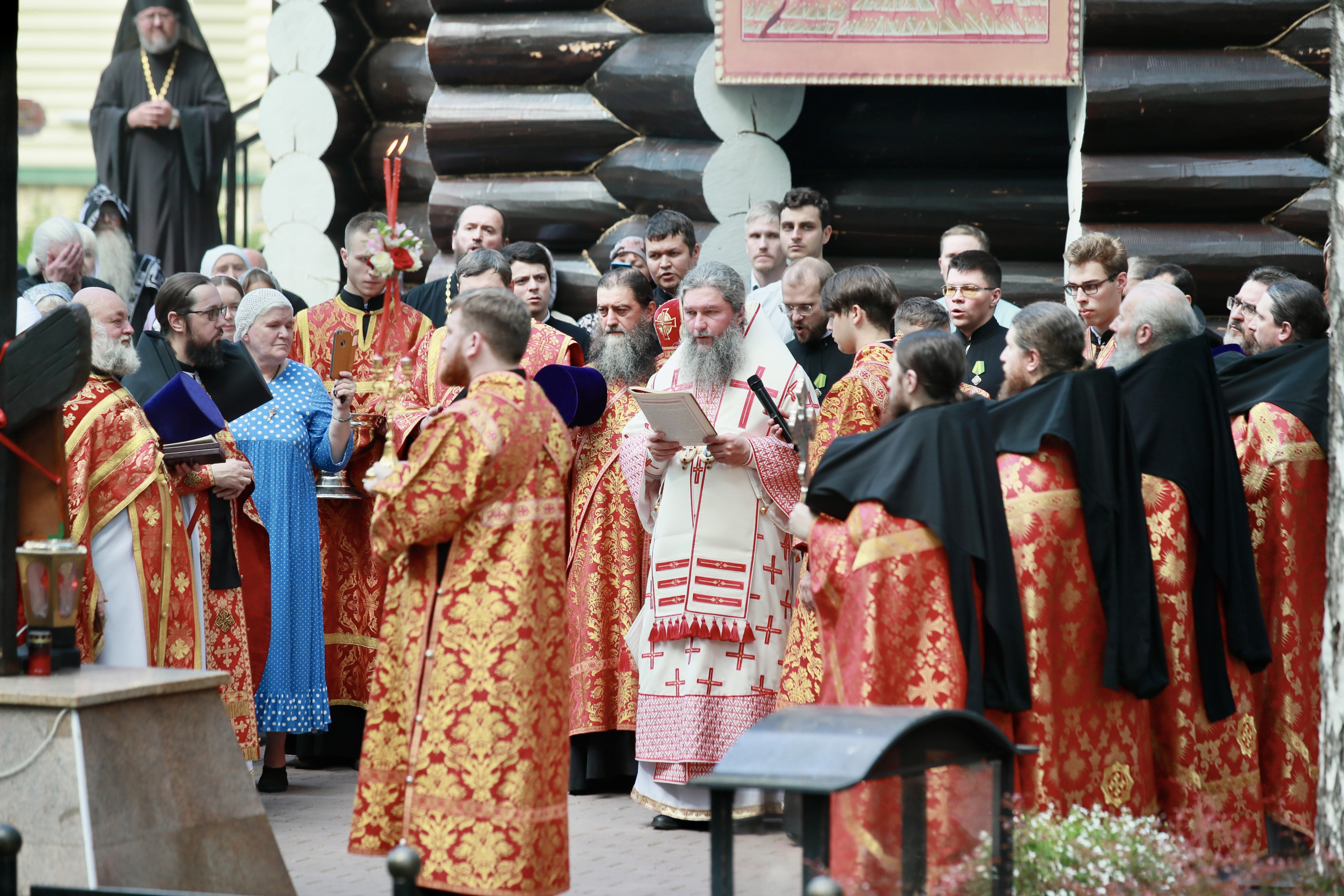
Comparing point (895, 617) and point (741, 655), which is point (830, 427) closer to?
point (741, 655)

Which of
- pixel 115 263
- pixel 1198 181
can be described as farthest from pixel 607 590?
pixel 115 263

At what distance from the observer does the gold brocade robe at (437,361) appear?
6594mm

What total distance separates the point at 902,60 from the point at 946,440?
13.8 feet

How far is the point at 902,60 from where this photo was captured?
8.00 meters

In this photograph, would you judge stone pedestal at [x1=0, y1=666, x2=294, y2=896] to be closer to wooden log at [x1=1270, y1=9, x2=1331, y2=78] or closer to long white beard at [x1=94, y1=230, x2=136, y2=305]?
long white beard at [x1=94, y1=230, x2=136, y2=305]

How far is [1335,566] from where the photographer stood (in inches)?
164

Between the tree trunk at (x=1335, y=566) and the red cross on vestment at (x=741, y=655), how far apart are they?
7.14ft

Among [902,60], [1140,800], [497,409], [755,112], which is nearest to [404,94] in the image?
[755,112]

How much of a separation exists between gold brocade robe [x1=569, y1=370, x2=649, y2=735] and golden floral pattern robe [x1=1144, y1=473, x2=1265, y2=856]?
87.2 inches

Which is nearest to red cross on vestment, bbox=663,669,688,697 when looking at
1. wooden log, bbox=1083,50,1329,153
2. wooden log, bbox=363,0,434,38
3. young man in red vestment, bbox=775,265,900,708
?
young man in red vestment, bbox=775,265,900,708

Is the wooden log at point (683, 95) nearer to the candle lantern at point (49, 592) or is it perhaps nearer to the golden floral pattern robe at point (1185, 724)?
the golden floral pattern robe at point (1185, 724)

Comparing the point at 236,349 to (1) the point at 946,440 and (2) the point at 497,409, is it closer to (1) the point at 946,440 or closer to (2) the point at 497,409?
(2) the point at 497,409

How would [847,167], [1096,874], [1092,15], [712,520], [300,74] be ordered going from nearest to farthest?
[1096,874], [712,520], [1092,15], [847,167], [300,74]

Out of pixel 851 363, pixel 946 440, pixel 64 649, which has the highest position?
pixel 851 363
